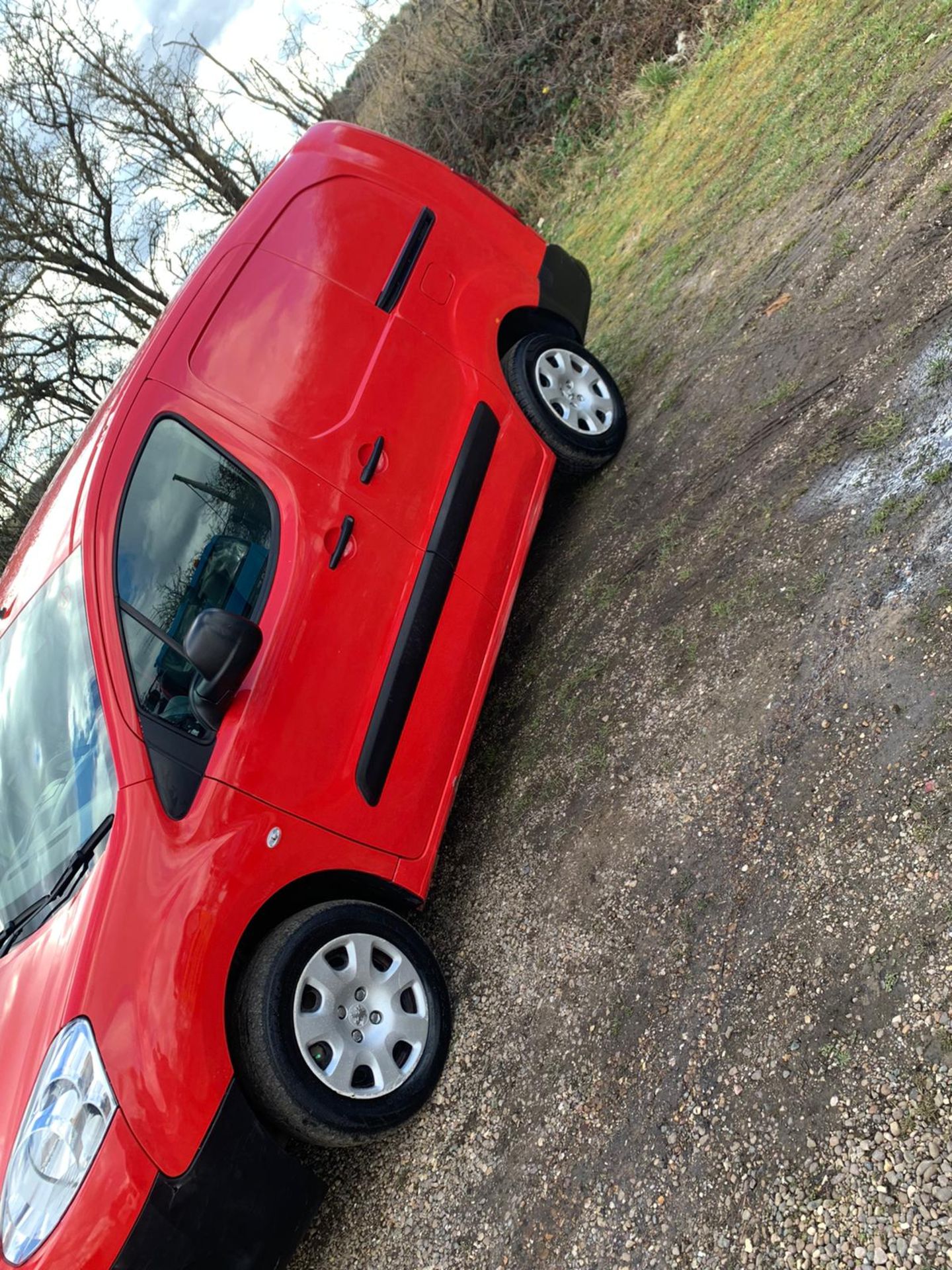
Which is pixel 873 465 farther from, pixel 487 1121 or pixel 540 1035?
pixel 487 1121

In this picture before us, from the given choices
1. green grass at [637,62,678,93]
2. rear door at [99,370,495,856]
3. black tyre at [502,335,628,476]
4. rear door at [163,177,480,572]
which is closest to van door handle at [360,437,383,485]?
rear door at [163,177,480,572]

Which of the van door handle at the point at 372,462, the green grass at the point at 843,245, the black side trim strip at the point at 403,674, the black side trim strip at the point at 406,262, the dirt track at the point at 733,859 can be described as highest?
the black side trim strip at the point at 406,262

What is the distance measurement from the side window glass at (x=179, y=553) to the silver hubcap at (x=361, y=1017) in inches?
33.9

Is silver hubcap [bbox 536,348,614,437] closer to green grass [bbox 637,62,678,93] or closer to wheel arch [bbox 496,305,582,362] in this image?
wheel arch [bbox 496,305,582,362]

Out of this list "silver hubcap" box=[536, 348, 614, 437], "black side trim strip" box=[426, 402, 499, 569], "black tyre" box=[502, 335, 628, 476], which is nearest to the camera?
"black side trim strip" box=[426, 402, 499, 569]

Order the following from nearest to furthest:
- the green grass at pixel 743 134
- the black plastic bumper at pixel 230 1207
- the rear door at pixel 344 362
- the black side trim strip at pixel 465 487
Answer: the black plastic bumper at pixel 230 1207 → the rear door at pixel 344 362 → the black side trim strip at pixel 465 487 → the green grass at pixel 743 134

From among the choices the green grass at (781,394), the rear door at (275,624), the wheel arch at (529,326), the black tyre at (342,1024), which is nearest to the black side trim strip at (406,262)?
the wheel arch at (529,326)

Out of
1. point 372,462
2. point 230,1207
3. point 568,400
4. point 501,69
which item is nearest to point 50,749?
point 230,1207

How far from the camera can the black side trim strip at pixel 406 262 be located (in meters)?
4.18

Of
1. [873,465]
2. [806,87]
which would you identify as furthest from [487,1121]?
[806,87]

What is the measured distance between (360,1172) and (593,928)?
1193 millimetres

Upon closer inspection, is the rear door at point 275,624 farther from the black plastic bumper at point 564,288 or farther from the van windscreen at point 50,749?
the black plastic bumper at point 564,288

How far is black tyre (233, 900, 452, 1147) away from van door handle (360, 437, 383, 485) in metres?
1.68

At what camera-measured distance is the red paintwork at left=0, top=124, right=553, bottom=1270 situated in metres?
2.46
